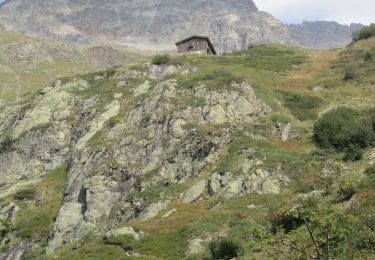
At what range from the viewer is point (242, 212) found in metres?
35.5

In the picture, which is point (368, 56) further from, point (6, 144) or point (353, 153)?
point (6, 144)

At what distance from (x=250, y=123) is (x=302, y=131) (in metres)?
5.49

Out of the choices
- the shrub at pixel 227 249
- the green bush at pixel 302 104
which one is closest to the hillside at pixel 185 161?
the shrub at pixel 227 249

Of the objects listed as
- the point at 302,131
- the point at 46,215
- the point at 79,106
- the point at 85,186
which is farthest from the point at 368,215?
the point at 79,106

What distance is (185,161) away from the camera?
47.8 m

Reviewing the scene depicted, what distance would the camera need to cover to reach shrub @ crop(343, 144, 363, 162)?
38.9 metres

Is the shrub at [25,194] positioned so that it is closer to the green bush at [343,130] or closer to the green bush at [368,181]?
the green bush at [343,130]

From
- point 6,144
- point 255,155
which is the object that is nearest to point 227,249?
point 255,155

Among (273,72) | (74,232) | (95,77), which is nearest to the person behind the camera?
(74,232)

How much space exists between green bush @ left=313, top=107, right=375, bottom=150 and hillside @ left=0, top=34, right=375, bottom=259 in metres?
0.28

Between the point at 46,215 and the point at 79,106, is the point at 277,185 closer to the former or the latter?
the point at 46,215

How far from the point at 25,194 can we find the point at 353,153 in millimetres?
36310

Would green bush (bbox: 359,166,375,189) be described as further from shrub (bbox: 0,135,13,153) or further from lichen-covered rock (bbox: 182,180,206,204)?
shrub (bbox: 0,135,13,153)

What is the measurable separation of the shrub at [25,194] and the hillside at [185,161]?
15cm
